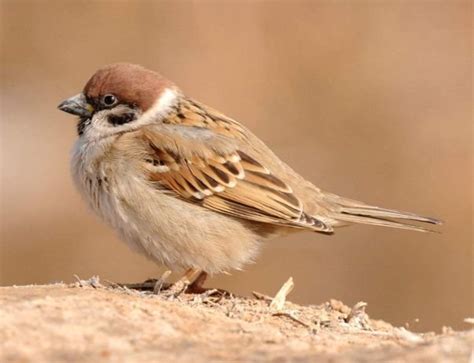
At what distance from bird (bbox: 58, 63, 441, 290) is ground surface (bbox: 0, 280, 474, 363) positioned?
77cm

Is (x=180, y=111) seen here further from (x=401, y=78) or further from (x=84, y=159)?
(x=401, y=78)

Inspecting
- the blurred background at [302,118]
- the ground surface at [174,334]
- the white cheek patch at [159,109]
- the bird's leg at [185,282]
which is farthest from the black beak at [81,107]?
the blurred background at [302,118]

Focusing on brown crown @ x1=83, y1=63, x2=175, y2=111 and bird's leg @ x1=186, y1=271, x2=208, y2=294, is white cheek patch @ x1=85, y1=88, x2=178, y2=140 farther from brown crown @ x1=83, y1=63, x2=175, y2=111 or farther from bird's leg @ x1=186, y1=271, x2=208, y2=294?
bird's leg @ x1=186, y1=271, x2=208, y2=294

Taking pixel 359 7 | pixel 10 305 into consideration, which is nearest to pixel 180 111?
pixel 10 305

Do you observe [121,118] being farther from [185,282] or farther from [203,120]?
[185,282]

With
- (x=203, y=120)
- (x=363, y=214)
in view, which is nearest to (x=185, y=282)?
(x=203, y=120)

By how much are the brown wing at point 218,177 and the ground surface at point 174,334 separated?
1003mm

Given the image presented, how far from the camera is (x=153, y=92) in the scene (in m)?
7.13

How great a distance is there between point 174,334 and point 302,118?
1121cm

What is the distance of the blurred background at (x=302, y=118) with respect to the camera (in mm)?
12664

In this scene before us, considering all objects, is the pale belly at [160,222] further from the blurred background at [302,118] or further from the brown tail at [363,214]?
the blurred background at [302,118]

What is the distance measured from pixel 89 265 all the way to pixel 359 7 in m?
7.79

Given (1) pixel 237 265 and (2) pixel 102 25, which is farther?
(2) pixel 102 25

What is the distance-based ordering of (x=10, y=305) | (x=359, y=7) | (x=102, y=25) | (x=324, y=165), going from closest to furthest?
Answer: (x=10, y=305)
(x=324, y=165)
(x=102, y=25)
(x=359, y=7)
